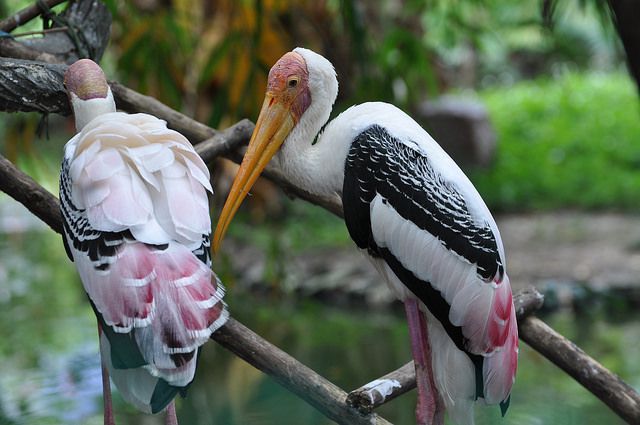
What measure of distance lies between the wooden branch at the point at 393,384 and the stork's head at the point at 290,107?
586 mm

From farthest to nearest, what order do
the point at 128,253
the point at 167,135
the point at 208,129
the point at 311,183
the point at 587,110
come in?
the point at 587,110, the point at 208,129, the point at 311,183, the point at 167,135, the point at 128,253

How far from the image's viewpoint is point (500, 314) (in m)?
2.38

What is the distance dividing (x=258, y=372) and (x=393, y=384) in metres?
2.70

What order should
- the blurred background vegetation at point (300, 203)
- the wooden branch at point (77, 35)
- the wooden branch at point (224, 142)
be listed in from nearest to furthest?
the wooden branch at point (224, 142), the wooden branch at point (77, 35), the blurred background vegetation at point (300, 203)

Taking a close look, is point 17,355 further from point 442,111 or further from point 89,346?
point 442,111

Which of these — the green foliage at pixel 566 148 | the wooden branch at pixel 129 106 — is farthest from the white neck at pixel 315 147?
the green foliage at pixel 566 148

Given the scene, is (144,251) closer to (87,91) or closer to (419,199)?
(87,91)

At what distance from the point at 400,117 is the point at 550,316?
165 inches

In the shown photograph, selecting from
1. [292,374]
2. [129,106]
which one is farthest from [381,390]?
[129,106]

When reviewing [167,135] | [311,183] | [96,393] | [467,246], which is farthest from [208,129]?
[96,393]

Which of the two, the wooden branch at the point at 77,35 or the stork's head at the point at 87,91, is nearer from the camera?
the stork's head at the point at 87,91

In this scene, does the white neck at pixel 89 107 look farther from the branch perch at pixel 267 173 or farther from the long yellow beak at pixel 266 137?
the long yellow beak at pixel 266 137

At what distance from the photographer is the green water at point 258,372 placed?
421cm

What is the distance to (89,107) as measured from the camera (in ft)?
7.91
